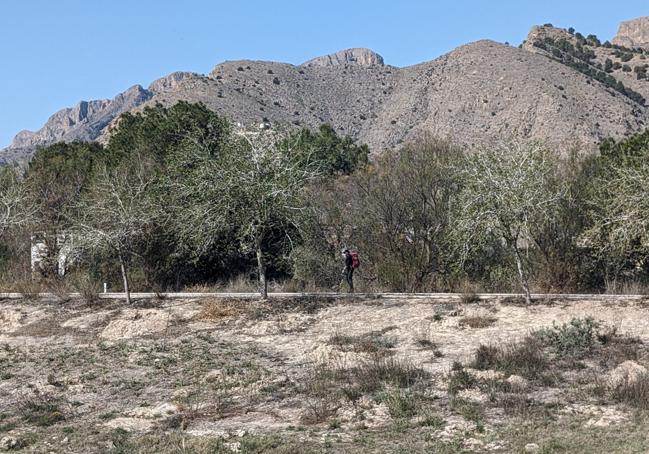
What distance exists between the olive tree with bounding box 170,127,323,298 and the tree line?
0.06m

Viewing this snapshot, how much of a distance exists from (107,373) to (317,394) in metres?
5.85

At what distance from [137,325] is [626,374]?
14.4m

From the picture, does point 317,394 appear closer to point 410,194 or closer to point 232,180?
point 232,180

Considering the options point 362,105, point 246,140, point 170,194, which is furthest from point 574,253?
point 362,105

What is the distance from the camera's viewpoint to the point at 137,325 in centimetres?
2297

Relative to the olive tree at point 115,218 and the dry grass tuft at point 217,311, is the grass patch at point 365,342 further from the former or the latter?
the olive tree at point 115,218

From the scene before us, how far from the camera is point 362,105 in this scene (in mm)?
119312

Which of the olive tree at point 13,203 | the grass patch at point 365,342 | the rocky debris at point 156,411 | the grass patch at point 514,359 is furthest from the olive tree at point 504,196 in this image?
the olive tree at point 13,203

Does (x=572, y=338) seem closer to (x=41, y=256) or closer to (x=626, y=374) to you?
(x=626, y=374)

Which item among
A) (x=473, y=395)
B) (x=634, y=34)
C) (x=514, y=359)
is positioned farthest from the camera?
(x=634, y=34)

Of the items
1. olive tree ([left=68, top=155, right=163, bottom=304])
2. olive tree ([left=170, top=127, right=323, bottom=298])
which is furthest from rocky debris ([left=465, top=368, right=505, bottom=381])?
olive tree ([left=68, top=155, right=163, bottom=304])

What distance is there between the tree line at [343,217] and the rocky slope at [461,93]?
4394 cm

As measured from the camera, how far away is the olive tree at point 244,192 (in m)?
24.3

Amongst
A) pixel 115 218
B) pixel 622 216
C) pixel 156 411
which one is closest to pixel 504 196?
pixel 622 216
